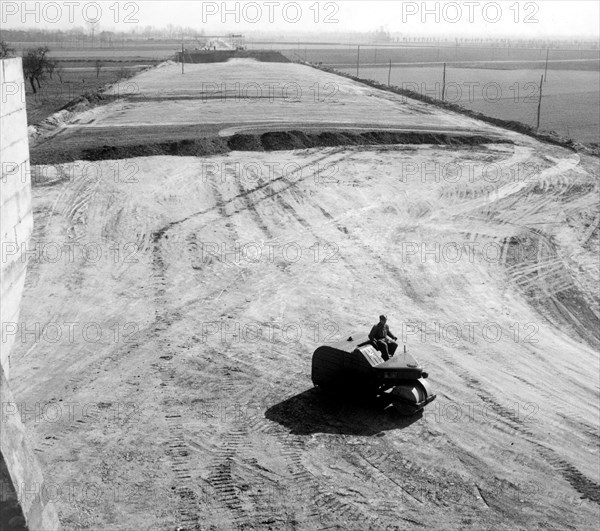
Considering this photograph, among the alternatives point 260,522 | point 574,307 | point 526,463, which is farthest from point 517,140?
point 260,522

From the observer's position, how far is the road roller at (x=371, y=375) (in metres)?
11.5

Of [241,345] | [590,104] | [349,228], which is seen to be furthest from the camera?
[590,104]

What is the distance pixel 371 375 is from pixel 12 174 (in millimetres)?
5935

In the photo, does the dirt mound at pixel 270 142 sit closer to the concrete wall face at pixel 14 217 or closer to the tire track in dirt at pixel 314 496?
the concrete wall face at pixel 14 217

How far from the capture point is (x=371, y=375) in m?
11.6

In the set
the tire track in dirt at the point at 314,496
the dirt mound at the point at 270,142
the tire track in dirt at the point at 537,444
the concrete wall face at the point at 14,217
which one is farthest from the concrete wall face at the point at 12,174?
the dirt mound at the point at 270,142

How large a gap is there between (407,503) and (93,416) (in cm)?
494

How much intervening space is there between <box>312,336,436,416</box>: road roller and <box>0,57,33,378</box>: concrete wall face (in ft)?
16.0

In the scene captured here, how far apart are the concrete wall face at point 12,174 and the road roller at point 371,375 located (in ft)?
16.0

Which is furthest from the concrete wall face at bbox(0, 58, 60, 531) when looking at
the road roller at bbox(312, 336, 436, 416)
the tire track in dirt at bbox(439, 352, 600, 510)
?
the tire track in dirt at bbox(439, 352, 600, 510)

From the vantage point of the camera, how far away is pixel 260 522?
357 inches

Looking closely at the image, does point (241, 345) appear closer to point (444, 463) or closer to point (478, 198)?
point (444, 463)

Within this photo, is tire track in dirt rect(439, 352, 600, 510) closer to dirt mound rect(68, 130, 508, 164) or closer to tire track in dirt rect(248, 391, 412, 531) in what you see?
tire track in dirt rect(248, 391, 412, 531)

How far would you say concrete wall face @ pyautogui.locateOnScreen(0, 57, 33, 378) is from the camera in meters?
8.89
